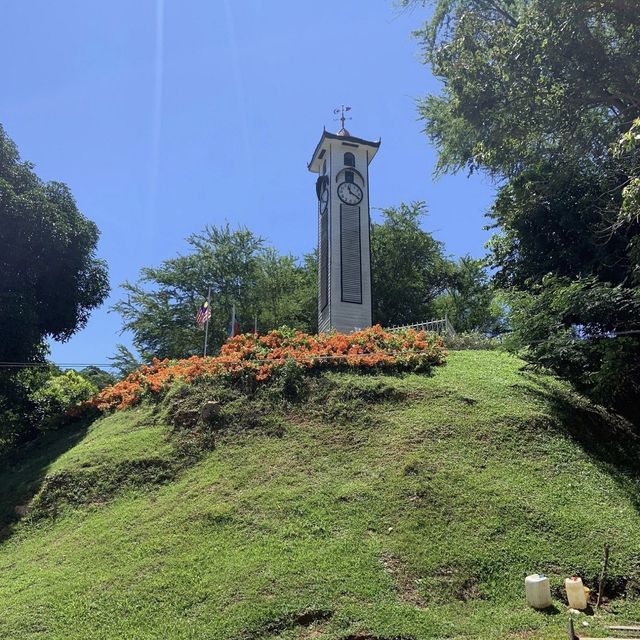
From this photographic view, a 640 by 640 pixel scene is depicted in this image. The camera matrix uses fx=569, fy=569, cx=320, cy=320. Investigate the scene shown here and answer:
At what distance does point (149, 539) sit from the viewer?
23.6 feet

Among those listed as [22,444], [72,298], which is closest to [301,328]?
[72,298]

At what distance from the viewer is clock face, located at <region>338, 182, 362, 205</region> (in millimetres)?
19547

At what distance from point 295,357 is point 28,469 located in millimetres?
5699

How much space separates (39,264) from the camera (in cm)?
1411

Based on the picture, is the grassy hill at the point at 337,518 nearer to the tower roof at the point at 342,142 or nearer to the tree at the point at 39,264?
the tree at the point at 39,264

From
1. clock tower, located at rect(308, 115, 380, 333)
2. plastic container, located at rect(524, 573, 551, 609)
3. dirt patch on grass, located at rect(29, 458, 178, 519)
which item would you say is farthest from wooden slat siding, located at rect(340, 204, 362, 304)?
plastic container, located at rect(524, 573, 551, 609)

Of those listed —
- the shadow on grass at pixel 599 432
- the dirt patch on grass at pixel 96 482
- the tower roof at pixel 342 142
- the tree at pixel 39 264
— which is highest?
the tower roof at pixel 342 142

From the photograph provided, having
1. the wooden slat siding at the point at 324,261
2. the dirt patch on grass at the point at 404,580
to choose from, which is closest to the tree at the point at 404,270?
the wooden slat siding at the point at 324,261

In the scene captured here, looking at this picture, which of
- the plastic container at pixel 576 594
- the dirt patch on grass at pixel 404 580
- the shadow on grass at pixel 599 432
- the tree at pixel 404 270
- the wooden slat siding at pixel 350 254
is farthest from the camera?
the tree at pixel 404 270

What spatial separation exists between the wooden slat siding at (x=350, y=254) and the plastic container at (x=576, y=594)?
13.2m

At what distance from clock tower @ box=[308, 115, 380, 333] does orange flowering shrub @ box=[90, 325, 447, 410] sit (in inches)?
208

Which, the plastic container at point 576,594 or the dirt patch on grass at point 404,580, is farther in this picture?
the dirt patch on grass at point 404,580

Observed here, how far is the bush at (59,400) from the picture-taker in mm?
13844

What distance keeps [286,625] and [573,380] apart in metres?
6.76
